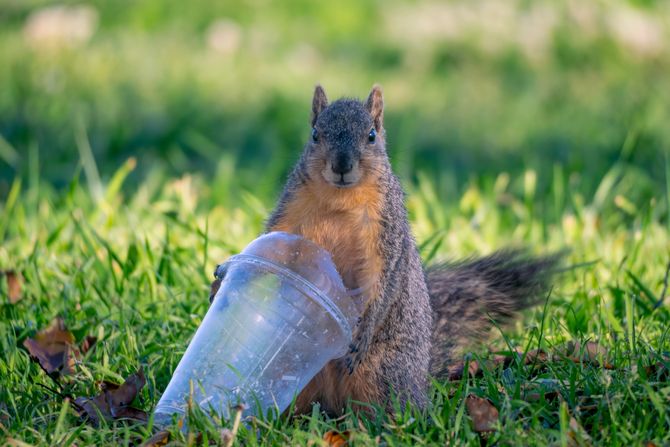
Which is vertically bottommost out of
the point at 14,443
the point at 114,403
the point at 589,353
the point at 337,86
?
the point at 14,443

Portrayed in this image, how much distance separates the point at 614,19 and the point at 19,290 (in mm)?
5782

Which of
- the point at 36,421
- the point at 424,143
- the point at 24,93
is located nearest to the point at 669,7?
the point at 424,143

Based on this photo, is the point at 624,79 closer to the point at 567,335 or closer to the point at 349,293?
the point at 567,335

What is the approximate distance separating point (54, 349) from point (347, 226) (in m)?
0.89

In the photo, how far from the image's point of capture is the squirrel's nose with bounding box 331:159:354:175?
8.97ft

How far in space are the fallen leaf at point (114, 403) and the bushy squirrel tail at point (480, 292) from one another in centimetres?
94

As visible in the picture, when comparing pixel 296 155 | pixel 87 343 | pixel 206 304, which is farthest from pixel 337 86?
pixel 87 343

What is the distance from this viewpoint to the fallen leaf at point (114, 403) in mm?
2605

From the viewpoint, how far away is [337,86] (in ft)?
22.7

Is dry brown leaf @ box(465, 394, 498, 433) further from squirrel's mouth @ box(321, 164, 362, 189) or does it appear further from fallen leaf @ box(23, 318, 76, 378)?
fallen leaf @ box(23, 318, 76, 378)

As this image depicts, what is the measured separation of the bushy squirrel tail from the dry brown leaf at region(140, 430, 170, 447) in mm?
987

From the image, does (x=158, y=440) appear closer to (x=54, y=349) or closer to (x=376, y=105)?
(x=54, y=349)

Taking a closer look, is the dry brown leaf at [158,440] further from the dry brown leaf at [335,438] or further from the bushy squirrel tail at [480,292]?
the bushy squirrel tail at [480,292]

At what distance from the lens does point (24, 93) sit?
6227 millimetres
